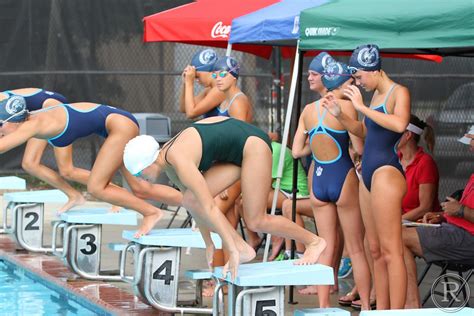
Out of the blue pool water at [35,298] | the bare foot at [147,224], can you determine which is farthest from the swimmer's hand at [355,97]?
the blue pool water at [35,298]

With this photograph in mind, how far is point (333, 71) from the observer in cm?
771

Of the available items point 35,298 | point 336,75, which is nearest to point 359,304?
point 336,75

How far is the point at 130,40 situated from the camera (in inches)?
645

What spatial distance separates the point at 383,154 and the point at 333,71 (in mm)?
848

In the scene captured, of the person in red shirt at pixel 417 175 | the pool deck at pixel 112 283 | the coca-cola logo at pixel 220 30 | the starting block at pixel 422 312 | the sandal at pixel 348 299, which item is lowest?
the pool deck at pixel 112 283

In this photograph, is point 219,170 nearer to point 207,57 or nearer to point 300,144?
point 300,144

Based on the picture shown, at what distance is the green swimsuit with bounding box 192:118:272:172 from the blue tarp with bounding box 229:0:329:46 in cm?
156

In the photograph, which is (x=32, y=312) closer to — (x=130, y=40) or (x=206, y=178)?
(x=206, y=178)

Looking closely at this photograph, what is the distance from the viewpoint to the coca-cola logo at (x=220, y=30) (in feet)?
34.7

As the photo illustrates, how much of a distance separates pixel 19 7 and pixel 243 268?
10.9 meters

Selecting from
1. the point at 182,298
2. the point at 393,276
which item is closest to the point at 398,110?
the point at 393,276

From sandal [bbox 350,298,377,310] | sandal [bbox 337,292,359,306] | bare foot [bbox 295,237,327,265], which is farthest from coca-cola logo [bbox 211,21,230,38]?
bare foot [bbox 295,237,327,265]

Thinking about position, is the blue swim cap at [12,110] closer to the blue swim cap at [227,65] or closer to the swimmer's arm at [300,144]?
the blue swim cap at [227,65]

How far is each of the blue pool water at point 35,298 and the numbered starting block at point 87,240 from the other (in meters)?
0.28
